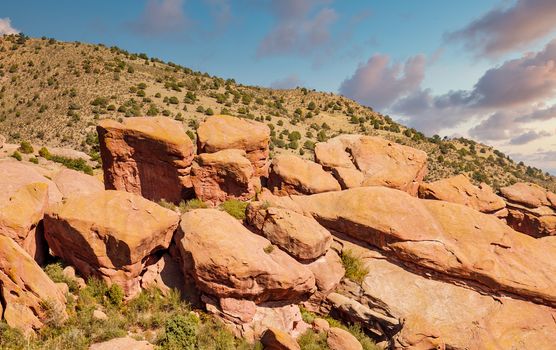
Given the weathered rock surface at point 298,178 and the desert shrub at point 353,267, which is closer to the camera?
the desert shrub at point 353,267

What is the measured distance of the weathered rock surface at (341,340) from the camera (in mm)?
17612

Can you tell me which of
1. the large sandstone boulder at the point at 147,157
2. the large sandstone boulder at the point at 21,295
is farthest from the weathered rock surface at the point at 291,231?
the large sandstone boulder at the point at 21,295

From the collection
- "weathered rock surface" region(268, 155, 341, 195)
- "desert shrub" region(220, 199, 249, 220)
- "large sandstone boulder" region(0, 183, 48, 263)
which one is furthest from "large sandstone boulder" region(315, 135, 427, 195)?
"large sandstone boulder" region(0, 183, 48, 263)

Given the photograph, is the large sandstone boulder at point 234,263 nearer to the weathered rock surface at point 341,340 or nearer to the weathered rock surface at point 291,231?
the weathered rock surface at point 291,231

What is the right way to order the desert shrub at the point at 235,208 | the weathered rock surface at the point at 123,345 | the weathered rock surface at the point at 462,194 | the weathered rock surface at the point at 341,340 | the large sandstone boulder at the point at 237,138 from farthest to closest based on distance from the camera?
the weathered rock surface at the point at 462,194 → the large sandstone boulder at the point at 237,138 → the desert shrub at the point at 235,208 → the weathered rock surface at the point at 341,340 → the weathered rock surface at the point at 123,345

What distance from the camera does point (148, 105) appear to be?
238 feet

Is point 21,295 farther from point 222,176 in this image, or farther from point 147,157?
point 222,176

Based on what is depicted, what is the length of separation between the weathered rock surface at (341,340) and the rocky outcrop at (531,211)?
22.2 metres

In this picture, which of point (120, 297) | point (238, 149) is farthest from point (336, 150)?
point (120, 297)

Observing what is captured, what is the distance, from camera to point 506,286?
66.9 feet

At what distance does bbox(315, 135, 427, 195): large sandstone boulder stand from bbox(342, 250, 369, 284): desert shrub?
23.8ft

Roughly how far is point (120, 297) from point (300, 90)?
350 feet

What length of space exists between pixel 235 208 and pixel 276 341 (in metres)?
9.41

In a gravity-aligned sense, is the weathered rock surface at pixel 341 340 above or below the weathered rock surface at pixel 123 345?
above
